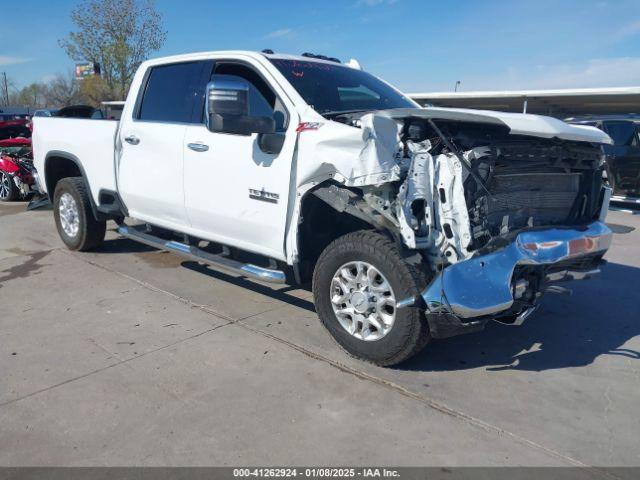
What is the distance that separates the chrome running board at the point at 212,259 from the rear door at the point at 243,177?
0.15 meters

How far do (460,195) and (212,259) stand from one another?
241cm

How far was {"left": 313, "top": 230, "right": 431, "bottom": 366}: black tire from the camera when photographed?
3.44 metres

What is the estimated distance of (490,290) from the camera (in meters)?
3.28

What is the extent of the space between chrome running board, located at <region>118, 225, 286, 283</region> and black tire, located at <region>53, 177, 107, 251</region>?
569 mm

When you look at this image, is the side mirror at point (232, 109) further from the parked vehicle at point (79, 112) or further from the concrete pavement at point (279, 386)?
the parked vehicle at point (79, 112)

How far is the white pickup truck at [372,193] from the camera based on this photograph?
3.38 m

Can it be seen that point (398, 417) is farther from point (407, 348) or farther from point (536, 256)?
point (536, 256)

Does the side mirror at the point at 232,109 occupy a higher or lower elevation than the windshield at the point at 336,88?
lower

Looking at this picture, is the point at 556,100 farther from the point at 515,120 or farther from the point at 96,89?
the point at 96,89

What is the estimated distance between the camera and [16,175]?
1108 cm

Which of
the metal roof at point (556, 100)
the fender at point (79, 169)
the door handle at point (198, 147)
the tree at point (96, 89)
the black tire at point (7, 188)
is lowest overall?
the black tire at point (7, 188)

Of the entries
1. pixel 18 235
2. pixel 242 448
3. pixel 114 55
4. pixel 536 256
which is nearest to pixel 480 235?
pixel 536 256

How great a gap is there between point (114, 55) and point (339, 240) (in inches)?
1258

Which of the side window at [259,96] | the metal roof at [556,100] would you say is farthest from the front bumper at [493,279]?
the metal roof at [556,100]
